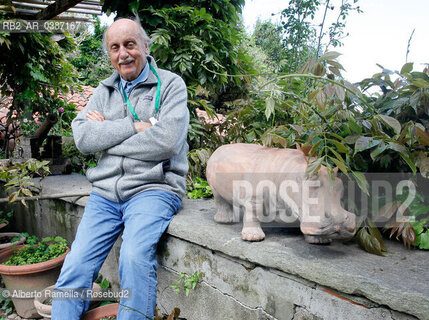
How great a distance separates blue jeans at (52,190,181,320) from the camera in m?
1.68

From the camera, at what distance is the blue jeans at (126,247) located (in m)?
1.68

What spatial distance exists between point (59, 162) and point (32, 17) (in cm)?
172

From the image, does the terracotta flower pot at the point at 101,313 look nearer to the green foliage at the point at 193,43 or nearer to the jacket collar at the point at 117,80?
the jacket collar at the point at 117,80

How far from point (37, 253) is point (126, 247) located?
138cm

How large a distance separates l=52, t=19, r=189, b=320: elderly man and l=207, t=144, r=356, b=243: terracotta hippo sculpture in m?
0.35

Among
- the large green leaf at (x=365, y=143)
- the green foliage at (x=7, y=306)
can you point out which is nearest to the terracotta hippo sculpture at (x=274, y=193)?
the large green leaf at (x=365, y=143)

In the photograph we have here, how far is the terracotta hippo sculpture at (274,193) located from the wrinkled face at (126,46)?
839mm

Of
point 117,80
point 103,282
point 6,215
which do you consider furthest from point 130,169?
point 6,215

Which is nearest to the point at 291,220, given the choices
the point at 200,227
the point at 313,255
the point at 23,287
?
the point at 313,255

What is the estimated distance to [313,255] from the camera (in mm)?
1390

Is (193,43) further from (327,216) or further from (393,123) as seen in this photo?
(327,216)

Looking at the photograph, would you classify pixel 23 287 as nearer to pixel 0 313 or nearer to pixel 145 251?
pixel 0 313

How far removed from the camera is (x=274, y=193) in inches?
59.8

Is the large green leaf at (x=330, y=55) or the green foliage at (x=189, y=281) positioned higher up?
the large green leaf at (x=330, y=55)
